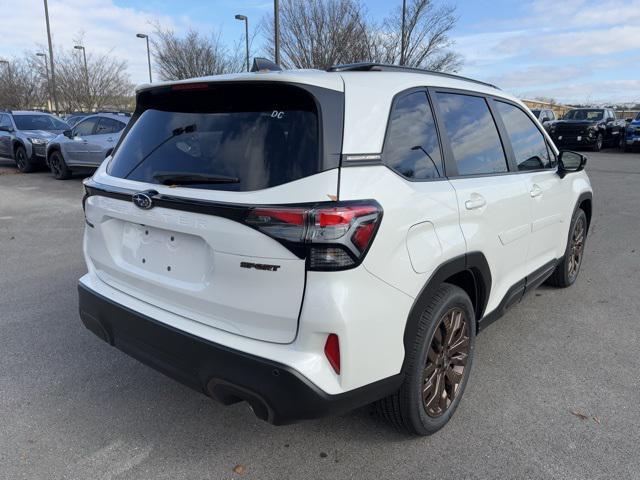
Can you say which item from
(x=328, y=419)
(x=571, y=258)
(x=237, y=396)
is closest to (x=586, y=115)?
(x=571, y=258)

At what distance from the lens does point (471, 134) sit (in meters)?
3.08

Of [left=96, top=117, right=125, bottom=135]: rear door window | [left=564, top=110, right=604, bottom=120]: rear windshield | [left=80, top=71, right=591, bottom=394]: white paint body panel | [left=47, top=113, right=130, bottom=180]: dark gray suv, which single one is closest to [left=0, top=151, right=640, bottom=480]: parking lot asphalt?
[left=80, top=71, right=591, bottom=394]: white paint body panel

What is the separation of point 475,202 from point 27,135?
1462cm

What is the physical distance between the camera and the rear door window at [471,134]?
287 centimetres

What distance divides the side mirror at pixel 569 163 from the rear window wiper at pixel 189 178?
303 centimetres

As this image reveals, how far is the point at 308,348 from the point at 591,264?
4964 mm

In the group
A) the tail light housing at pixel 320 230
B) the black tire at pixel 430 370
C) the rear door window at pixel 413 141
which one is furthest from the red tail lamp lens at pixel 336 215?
the black tire at pixel 430 370

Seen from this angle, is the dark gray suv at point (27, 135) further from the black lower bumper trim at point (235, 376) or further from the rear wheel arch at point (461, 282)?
the rear wheel arch at point (461, 282)

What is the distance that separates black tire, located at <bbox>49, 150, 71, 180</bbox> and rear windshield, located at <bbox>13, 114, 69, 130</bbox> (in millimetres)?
2569

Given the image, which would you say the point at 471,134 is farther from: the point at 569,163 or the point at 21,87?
the point at 21,87

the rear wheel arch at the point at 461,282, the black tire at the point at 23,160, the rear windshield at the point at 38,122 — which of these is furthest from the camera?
the rear windshield at the point at 38,122

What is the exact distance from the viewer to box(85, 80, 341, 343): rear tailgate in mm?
2041

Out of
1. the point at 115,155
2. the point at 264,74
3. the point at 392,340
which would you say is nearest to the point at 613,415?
the point at 392,340

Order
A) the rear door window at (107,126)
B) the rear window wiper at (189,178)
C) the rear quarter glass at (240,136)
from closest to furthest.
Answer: the rear quarter glass at (240,136) < the rear window wiper at (189,178) < the rear door window at (107,126)
